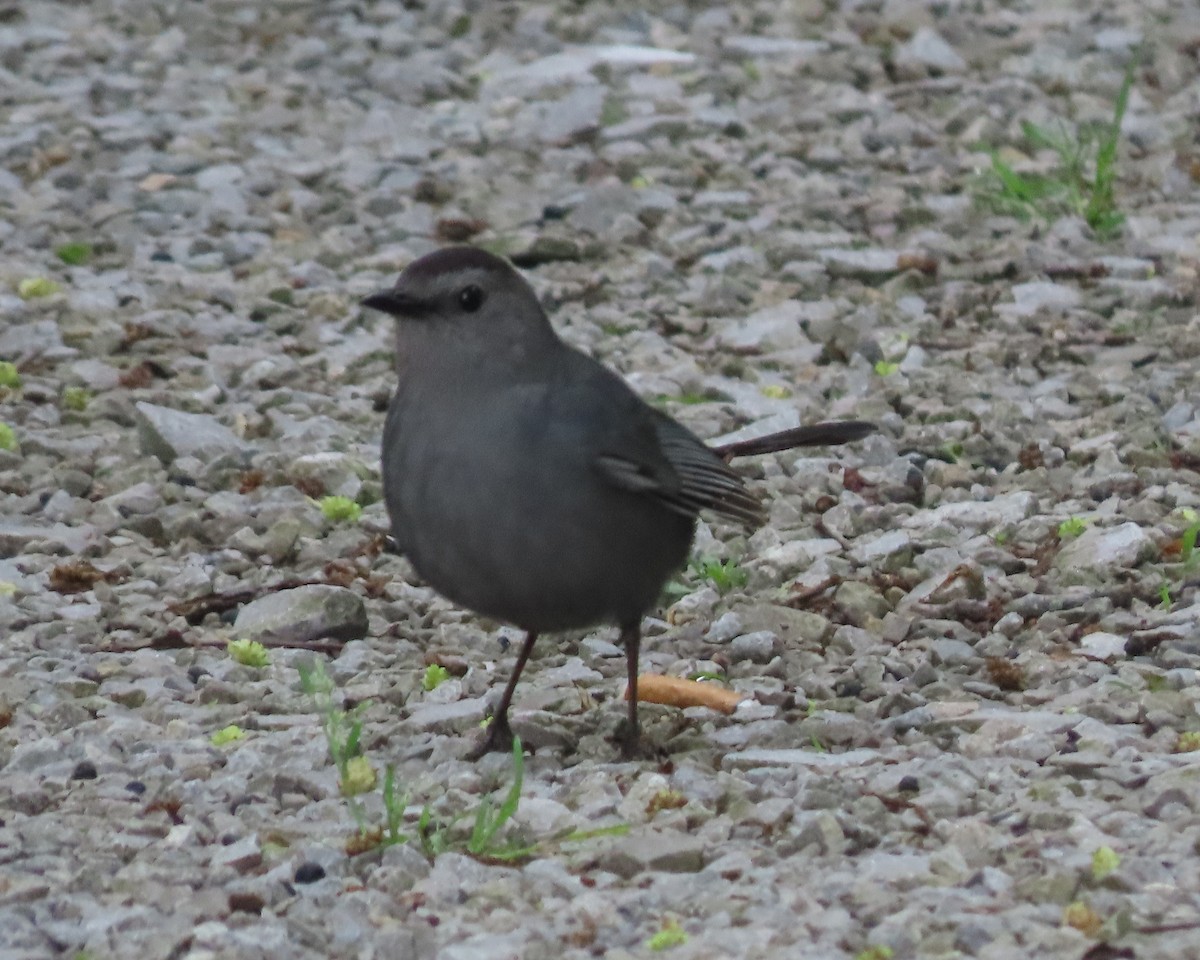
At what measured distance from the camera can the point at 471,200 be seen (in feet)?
30.5

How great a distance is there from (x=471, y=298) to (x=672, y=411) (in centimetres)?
225

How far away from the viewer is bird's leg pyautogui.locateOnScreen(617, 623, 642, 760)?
4.95 m

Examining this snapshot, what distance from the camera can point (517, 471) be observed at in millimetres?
4844

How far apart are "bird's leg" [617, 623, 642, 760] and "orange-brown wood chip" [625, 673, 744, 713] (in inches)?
3.8

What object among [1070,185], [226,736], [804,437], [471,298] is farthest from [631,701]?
[1070,185]

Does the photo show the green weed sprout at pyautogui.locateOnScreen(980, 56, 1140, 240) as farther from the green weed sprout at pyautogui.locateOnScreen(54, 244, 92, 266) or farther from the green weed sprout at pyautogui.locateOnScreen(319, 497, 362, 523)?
the green weed sprout at pyautogui.locateOnScreen(54, 244, 92, 266)

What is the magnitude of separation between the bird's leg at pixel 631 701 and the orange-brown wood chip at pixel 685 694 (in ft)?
0.31

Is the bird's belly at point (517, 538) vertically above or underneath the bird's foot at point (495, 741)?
above

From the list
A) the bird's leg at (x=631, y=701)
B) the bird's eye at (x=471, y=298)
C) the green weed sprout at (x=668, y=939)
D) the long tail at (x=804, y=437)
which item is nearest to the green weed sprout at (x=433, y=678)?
A: the bird's leg at (x=631, y=701)

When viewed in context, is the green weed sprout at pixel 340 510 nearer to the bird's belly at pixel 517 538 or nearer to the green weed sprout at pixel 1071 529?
the bird's belly at pixel 517 538

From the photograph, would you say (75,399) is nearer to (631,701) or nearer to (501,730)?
(501,730)

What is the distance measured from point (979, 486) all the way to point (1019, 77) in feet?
14.5

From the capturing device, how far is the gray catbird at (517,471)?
4820mm

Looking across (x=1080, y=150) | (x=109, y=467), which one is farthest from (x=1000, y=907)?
(x=1080, y=150)
